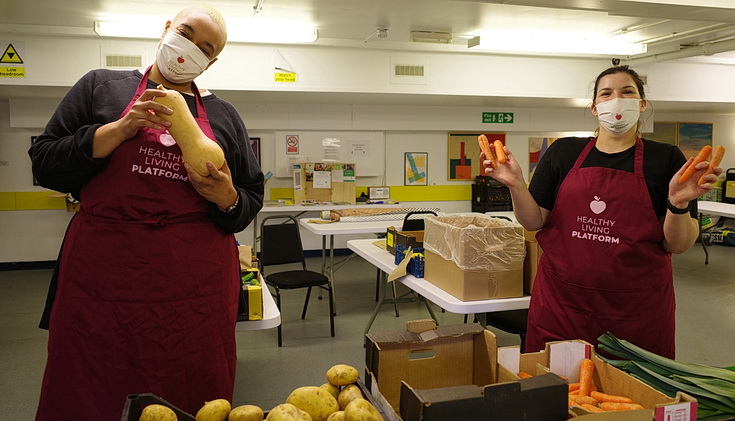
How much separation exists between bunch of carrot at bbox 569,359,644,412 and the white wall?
5.31 m

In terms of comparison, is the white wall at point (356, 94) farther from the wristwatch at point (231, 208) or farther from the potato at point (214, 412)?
the potato at point (214, 412)

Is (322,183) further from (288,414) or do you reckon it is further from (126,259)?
(288,414)

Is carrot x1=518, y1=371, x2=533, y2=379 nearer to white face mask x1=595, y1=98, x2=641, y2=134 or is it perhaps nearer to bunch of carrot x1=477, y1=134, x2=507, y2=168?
bunch of carrot x1=477, y1=134, x2=507, y2=168

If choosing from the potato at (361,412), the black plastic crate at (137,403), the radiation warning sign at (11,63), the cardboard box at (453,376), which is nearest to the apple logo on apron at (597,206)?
the cardboard box at (453,376)

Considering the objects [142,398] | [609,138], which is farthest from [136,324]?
[609,138]

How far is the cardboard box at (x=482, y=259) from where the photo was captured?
2451 millimetres

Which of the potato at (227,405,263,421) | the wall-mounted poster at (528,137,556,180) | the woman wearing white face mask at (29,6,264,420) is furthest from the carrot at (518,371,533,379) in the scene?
the wall-mounted poster at (528,137,556,180)

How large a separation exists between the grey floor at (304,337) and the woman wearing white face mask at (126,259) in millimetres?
2052

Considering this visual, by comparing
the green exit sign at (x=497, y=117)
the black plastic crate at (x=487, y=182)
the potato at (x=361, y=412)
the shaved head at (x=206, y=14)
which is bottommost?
the potato at (x=361, y=412)

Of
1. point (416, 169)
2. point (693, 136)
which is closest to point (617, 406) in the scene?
point (416, 169)

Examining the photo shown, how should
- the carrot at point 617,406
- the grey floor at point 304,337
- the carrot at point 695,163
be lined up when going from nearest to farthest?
the carrot at point 617,406
the carrot at point 695,163
the grey floor at point 304,337

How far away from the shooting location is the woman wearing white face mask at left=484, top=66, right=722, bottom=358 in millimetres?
1878

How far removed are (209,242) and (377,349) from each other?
54 cm

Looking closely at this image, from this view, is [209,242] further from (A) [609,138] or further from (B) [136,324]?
(A) [609,138]
